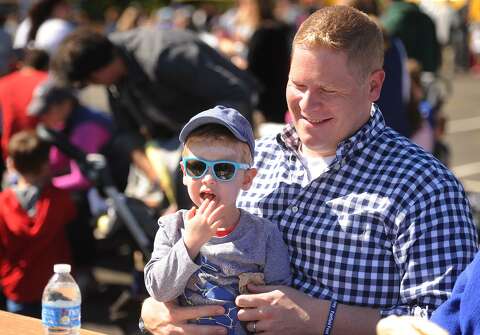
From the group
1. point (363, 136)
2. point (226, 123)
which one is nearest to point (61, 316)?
point (226, 123)

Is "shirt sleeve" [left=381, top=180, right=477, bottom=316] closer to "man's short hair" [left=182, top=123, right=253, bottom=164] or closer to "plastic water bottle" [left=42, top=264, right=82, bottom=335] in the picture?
"man's short hair" [left=182, top=123, right=253, bottom=164]

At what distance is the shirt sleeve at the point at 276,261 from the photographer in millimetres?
2605

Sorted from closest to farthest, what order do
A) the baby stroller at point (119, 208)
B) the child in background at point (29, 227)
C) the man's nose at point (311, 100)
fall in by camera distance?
the man's nose at point (311, 100) < the child in background at point (29, 227) < the baby stroller at point (119, 208)

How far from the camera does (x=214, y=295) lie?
8.39 feet

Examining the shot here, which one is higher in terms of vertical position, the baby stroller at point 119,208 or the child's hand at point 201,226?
the child's hand at point 201,226

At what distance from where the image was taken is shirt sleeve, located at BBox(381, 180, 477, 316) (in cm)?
245

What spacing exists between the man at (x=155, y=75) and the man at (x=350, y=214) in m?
2.24

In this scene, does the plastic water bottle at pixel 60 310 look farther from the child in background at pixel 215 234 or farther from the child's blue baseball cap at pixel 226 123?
the child's blue baseball cap at pixel 226 123

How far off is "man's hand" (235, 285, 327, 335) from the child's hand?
0.21 meters

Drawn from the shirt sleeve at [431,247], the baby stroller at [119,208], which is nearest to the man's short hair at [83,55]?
the baby stroller at [119,208]

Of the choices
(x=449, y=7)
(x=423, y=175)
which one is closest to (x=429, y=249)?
(x=423, y=175)

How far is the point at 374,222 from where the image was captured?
2.55m

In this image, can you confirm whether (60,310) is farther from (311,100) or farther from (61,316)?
(311,100)

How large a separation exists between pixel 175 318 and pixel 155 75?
2.65m
